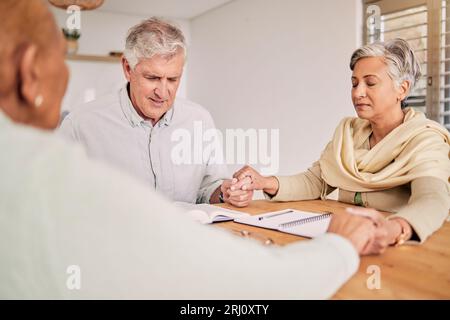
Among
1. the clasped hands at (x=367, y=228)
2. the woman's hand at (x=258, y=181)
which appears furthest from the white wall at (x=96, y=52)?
the clasped hands at (x=367, y=228)

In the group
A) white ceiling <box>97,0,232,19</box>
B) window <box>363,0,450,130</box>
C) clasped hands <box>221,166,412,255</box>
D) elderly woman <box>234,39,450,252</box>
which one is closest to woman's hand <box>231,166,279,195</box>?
elderly woman <box>234,39,450,252</box>

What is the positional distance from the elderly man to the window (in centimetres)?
181

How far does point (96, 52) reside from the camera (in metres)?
5.79

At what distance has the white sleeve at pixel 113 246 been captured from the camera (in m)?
0.55

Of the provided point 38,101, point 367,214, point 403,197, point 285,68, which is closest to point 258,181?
point 403,197

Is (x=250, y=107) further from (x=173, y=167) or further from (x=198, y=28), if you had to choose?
(x=173, y=167)

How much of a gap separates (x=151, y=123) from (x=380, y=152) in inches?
38.4

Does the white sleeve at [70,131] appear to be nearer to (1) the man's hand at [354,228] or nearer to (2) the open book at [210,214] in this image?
(2) the open book at [210,214]

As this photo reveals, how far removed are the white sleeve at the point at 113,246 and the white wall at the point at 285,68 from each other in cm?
321

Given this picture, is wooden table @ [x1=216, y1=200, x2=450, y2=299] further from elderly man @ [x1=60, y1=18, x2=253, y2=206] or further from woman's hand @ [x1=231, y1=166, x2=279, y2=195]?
elderly man @ [x1=60, y1=18, x2=253, y2=206]

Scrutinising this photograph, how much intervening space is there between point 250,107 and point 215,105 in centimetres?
84

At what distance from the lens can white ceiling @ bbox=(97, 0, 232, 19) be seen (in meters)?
5.22

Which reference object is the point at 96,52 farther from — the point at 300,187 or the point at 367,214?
the point at 367,214

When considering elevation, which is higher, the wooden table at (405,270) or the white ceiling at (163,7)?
the white ceiling at (163,7)
